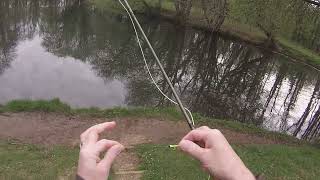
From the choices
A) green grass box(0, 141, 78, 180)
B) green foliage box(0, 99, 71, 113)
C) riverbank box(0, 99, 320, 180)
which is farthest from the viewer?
green foliage box(0, 99, 71, 113)

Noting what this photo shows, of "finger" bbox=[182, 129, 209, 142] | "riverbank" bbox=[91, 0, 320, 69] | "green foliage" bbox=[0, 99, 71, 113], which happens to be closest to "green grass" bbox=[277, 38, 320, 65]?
"riverbank" bbox=[91, 0, 320, 69]

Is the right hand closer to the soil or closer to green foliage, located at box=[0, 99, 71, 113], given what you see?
the soil

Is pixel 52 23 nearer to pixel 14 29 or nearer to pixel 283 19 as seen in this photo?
pixel 14 29

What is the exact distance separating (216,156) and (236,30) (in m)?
48.6

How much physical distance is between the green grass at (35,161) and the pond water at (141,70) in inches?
352

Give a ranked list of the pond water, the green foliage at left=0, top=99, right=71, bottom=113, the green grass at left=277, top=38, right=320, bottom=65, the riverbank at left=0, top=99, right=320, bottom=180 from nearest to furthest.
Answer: the riverbank at left=0, top=99, right=320, bottom=180 < the green foliage at left=0, top=99, right=71, bottom=113 < the pond water < the green grass at left=277, top=38, right=320, bottom=65

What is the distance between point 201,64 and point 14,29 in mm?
16162

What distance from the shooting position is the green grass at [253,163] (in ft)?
42.1

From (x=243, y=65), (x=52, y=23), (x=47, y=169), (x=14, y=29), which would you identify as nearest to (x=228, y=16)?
(x=243, y=65)

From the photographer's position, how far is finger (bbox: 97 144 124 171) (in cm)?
158

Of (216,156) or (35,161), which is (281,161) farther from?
(216,156)

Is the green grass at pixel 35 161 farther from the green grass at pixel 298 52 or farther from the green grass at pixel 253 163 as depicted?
the green grass at pixel 298 52

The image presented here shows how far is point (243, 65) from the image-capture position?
124ft

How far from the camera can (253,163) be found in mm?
14297
